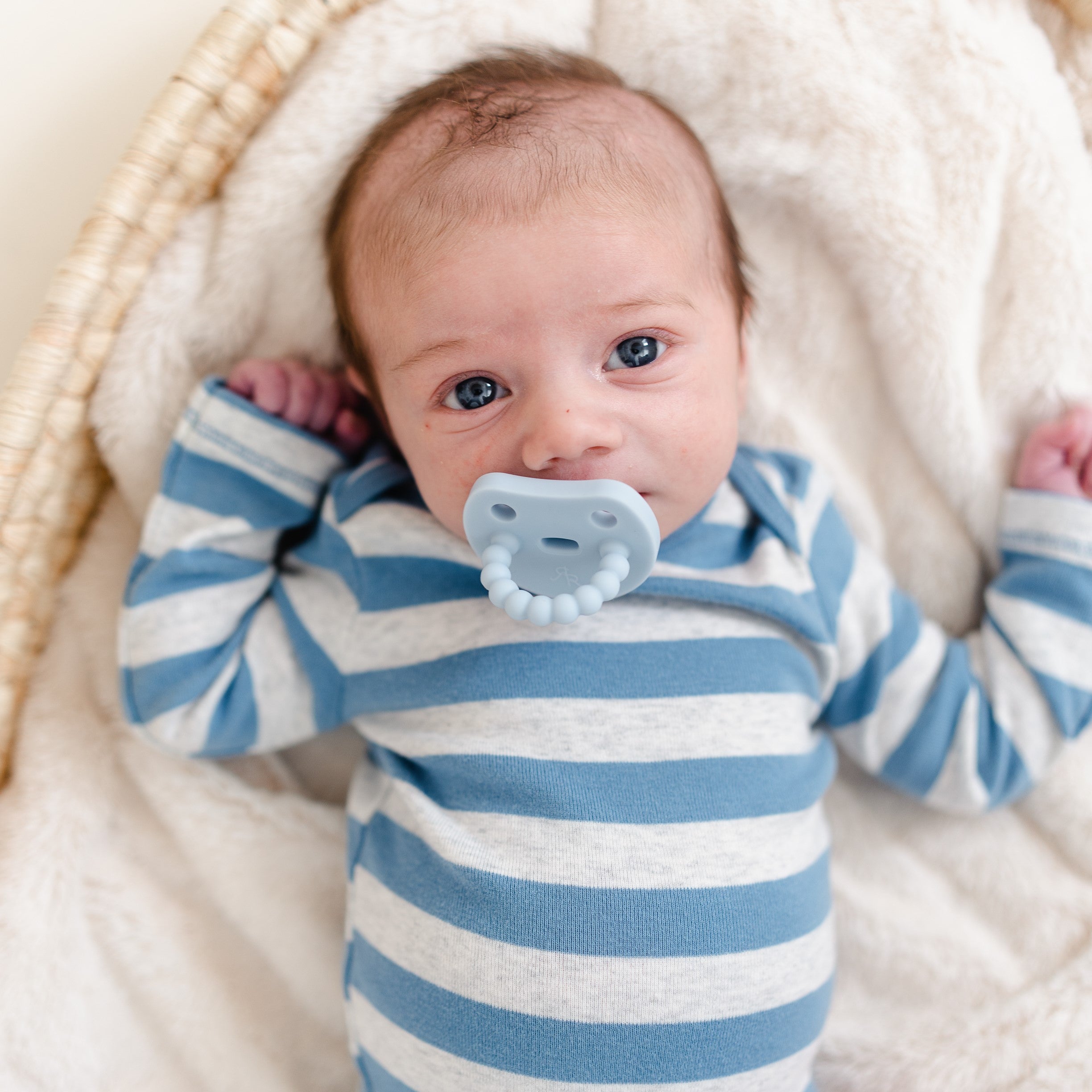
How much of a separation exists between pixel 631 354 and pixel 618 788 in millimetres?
386

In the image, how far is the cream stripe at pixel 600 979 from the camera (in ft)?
2.68

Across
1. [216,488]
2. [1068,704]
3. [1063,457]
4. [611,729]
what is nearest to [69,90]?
[216,488]

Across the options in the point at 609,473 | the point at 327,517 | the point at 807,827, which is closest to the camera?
the point at 609,473

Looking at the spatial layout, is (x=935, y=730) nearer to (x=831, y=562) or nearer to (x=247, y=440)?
(x=831, y=562)

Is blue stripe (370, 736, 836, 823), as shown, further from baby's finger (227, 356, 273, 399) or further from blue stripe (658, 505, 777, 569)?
baby's finger (227, 356, 273, 399)

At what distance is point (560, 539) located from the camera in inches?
30.5

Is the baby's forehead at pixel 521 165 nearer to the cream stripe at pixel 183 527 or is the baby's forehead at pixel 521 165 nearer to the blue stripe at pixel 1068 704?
the cream stripe at pixel 183 527

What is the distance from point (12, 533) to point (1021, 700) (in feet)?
3.58

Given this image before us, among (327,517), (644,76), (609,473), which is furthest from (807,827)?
(644,76)

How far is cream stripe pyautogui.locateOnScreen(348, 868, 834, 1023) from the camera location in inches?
32.2

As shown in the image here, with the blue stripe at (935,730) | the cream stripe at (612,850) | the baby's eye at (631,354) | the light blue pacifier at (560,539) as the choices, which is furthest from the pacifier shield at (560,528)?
the blue stripe at (935,730)

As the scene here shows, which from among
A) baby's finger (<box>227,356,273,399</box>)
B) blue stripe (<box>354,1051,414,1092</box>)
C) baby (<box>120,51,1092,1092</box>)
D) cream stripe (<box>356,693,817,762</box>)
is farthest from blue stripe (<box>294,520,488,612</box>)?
blue stripe (<box>354,1051,414,1092</box>)

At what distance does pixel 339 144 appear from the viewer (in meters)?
1.00

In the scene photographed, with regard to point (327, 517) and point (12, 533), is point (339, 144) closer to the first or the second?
point (327, 517)
